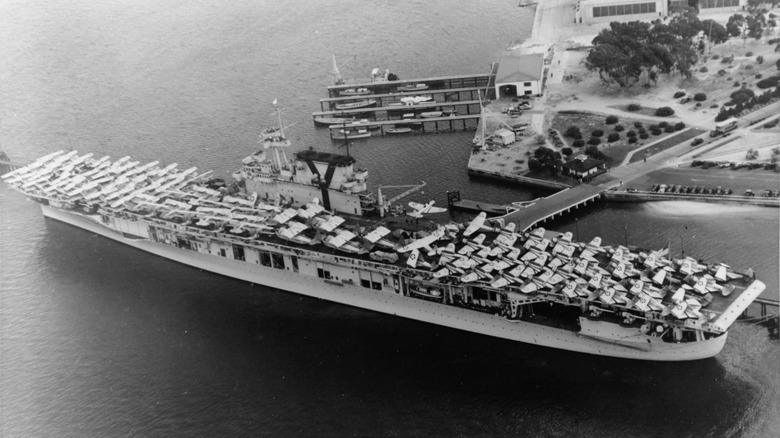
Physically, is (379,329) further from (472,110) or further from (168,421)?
(472,110)

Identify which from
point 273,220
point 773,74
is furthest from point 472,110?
point 273,220

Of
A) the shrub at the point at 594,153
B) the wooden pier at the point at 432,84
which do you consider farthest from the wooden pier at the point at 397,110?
the shrub at the point at 594,153

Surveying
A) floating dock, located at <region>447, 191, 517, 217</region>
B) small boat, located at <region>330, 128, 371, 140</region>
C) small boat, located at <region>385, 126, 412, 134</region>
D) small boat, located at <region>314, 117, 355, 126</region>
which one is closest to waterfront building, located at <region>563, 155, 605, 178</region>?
floating dock, located at <region>447, 191, 517, 217</region>

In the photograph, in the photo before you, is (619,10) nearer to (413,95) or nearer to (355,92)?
(413,95)

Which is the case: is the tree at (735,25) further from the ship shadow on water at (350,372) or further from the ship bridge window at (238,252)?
the ship bridge window at (238,252)

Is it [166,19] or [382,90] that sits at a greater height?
[166,19]
